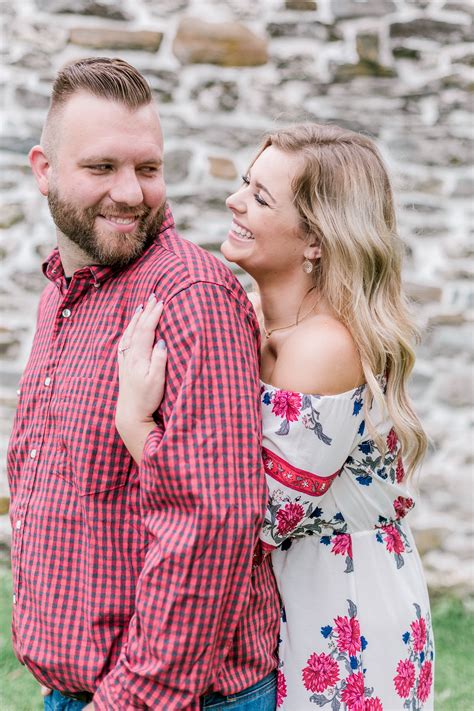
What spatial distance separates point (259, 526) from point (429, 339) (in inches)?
107

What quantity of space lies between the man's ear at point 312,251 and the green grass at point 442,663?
2235mm

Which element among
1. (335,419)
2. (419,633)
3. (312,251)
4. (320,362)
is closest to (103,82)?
(312,251)

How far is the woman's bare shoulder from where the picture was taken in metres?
1.73

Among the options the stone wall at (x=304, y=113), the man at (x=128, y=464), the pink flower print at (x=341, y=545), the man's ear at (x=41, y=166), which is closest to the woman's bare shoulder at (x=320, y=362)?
the man at (x=128, y=464)

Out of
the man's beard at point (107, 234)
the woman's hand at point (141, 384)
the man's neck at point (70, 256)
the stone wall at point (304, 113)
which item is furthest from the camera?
the stone wall at point (304, 113)

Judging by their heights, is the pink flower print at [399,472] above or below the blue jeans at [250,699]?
above

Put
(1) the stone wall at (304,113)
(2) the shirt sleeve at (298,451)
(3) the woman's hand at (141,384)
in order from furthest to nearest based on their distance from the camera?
(1) the stone wall at (304,113) < (2) the shirt sleeve at (298,451) < (3) the woman's hand at (141,384)

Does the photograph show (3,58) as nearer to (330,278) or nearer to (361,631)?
(330,278)

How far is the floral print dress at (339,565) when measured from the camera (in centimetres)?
169

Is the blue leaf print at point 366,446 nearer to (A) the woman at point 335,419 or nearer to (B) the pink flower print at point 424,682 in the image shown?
(A) the woman at point 335,419

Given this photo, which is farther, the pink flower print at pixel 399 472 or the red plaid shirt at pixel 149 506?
the pink flower print at pixel 399 472

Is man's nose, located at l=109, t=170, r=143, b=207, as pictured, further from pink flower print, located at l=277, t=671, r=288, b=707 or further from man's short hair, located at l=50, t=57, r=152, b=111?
pink flower print, located at l=277, t=671, r=288, b=707

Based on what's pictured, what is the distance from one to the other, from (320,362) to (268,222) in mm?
383

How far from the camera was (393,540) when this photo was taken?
1955mm
